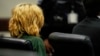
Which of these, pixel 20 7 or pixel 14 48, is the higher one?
pixel 20 7

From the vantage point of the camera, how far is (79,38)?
2418 mm

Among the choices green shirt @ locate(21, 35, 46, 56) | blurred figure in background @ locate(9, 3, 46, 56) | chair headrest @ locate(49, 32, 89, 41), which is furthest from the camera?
blurred figure in background @ locate(9, 3, 46, 56)

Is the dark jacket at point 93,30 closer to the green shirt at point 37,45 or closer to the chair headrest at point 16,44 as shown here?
the green shirt at point 37,45

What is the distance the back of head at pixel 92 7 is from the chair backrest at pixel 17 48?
68 centimetres

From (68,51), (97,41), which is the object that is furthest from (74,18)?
(68,51)

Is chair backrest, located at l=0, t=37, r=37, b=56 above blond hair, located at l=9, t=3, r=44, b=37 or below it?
below

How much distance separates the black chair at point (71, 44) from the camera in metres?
2.44

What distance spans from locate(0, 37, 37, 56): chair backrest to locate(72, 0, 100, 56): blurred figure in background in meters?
0.59

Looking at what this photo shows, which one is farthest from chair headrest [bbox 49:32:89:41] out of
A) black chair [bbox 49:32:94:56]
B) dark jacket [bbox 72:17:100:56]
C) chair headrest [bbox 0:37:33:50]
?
dark jacket [bbox 72:17:100:56]

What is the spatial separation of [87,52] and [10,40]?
0.55 meters

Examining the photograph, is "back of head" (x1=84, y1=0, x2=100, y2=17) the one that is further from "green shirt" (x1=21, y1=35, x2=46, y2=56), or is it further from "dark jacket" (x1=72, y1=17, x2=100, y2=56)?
"green shirt" (x1=21, y1=35, x2=46, y2=56)

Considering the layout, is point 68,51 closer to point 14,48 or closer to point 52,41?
point 52,41

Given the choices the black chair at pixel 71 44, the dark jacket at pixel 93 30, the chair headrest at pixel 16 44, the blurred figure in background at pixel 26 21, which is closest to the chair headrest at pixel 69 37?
the black chair at pixel 71 44

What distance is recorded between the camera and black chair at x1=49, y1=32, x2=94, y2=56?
2439mm
